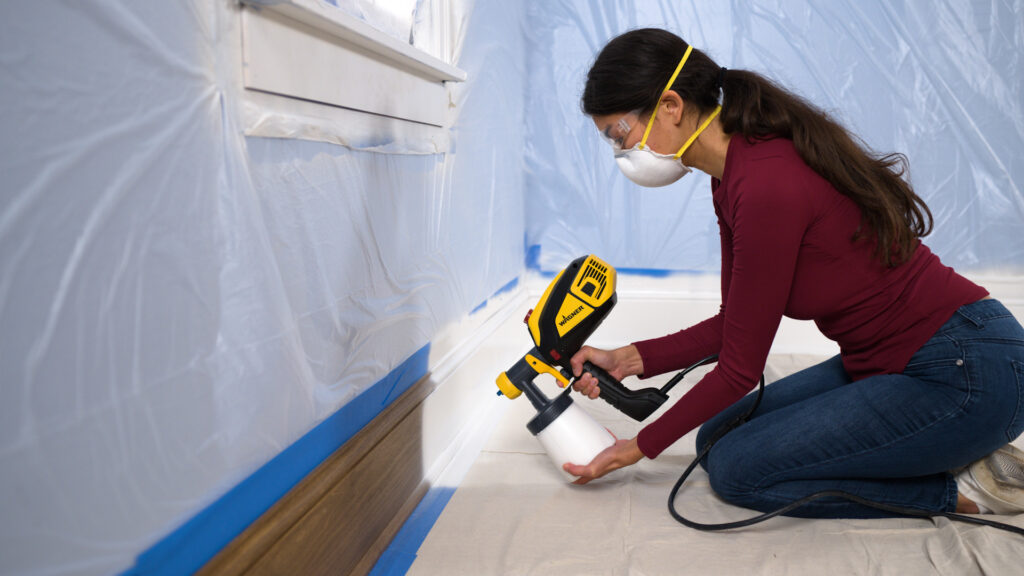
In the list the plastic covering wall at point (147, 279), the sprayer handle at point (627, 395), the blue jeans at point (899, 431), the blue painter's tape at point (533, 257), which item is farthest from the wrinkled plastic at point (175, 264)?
the blue painter's tape at point (533, 257)

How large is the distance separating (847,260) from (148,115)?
116 cm

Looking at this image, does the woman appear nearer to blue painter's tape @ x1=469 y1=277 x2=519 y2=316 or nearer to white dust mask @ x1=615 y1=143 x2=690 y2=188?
white dust mask @ x1=615 y1=143 x2=690 y2=188

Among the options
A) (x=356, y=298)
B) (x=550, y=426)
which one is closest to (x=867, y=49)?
(x=550, y=426)

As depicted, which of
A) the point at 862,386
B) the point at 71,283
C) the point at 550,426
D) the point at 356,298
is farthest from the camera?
the point at 550,426

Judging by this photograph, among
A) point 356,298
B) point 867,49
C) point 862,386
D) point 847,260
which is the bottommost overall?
point 862,386

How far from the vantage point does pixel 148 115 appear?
0.75m

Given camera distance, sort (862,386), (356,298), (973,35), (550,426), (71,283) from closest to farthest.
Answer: (71,283) → (356,298) → (862,386) → (550,426) → (973,35)

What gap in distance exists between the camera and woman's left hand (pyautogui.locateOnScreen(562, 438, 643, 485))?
4.68ft

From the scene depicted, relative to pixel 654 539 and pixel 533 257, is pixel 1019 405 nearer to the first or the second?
pixel 654 539

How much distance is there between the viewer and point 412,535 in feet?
4.77

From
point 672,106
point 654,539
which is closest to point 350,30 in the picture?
point 672,106

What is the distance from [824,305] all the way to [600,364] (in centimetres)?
46

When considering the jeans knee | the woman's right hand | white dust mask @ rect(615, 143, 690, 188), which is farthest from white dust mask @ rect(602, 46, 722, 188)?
the jeans knee

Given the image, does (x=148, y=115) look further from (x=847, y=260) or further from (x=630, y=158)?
(x=847, y=260)
